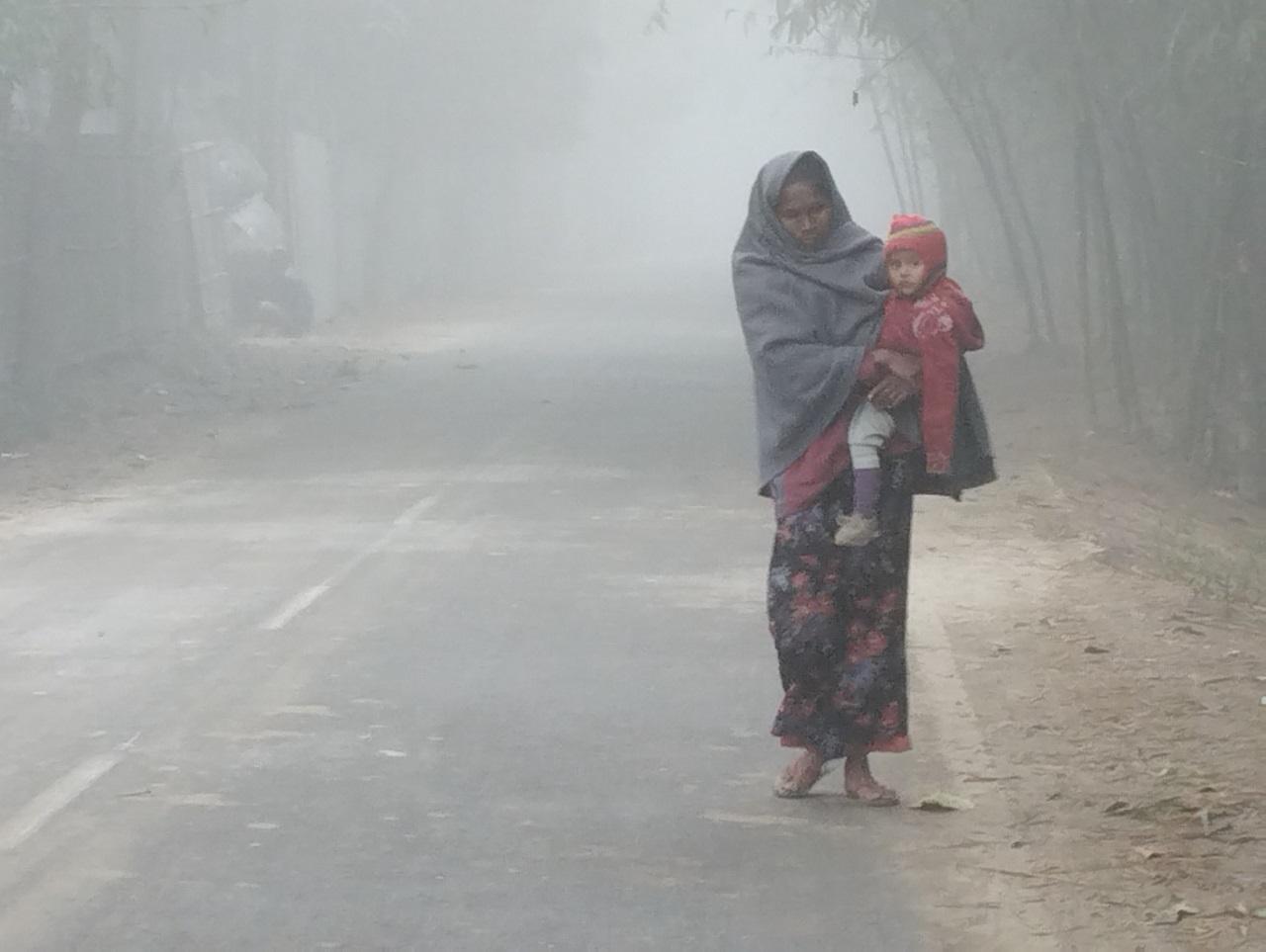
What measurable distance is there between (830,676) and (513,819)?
1128 mm

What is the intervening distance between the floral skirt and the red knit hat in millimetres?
655

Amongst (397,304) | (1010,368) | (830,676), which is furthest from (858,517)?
(397,304)

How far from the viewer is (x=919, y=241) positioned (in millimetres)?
6594

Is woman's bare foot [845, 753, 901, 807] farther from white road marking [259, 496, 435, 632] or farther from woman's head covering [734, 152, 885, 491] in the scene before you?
white road marking [259, 496, 435, 632]

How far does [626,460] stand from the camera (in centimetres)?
1747

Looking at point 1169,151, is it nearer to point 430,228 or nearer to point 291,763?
Result: point 291,763

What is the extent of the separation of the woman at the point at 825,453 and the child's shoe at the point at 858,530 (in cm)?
12

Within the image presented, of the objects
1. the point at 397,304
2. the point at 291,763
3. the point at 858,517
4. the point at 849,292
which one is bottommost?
the point at 397,304

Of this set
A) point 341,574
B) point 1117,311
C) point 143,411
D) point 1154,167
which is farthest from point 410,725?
point 1154,167

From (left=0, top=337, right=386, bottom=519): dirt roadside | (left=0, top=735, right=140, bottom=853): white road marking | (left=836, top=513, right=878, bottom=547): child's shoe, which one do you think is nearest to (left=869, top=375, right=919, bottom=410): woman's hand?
(left=836, top=513, right=878, bottom=547): child's shoe

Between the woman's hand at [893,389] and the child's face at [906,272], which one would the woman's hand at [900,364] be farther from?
the child's face at [906,272]

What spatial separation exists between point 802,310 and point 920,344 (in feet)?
1.37

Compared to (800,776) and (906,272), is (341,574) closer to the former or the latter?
(800,776)

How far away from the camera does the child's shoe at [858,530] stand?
670 centimetres
